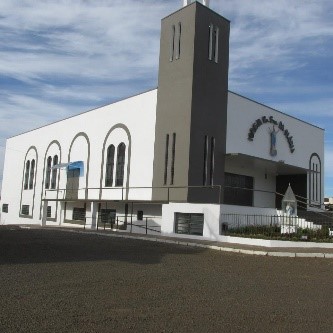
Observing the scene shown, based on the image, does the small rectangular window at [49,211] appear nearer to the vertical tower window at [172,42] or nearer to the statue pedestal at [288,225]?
the vertical tower window at [172,42]

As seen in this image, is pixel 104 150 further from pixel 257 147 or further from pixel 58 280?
pixel 58 280

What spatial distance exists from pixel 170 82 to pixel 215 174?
582 centimetres

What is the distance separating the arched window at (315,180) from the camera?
32.2 metres

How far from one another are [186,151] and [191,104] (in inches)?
99.8

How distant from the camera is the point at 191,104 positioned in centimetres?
2397

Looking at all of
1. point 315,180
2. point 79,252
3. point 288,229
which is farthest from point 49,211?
point 79,252

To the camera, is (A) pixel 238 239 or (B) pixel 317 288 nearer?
(B) pixel 317 288

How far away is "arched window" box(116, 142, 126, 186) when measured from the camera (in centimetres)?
2858

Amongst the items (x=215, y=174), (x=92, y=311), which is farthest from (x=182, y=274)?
(x=215, y=174)

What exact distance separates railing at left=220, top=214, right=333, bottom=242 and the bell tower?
11.6 feet

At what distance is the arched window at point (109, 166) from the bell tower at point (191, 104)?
16.5 feet

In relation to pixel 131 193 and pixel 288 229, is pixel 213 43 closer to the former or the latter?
pixel 131 193

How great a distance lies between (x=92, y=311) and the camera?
6.40 m

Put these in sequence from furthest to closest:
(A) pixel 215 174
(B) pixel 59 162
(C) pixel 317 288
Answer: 1. (B) pixel 59 162
2. (A) pixel 215 174
3. (C) pixel 317 288
